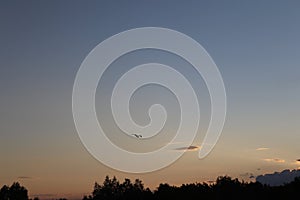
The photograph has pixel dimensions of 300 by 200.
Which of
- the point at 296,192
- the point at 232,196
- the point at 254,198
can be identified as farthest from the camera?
the point at 232,196

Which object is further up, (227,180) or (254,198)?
(227,180)

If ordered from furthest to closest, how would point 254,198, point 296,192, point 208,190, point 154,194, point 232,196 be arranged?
point 154,194
point 208,190
point 232,196
point 254,198
point 296,192

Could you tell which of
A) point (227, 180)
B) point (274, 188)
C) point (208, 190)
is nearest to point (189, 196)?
point (208, 190)

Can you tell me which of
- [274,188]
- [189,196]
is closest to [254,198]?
[274,188]

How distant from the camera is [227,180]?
197250mm

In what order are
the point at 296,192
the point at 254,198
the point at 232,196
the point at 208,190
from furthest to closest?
the point at 208,190 < the point at 232,196 < the point at 254,198 < the point at 296,192

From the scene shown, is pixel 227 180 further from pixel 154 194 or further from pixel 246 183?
pixel 154 194

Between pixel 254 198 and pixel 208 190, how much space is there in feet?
87.9

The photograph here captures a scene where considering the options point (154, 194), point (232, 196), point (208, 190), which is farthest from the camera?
point (154, 194)

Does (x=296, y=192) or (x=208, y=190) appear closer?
(x=296, y=192)

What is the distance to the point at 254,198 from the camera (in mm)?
163125

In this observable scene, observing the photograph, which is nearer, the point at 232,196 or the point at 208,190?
the point at 232,196

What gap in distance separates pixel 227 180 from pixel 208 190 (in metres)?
14.5

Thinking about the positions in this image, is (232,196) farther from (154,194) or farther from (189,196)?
(154,194)
